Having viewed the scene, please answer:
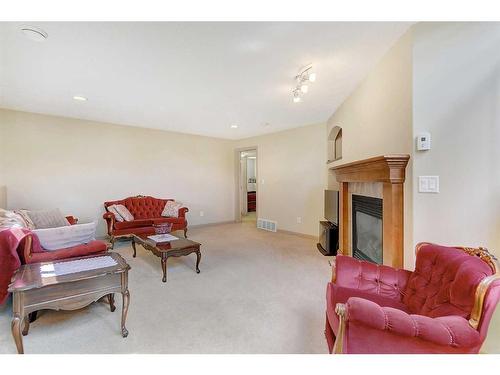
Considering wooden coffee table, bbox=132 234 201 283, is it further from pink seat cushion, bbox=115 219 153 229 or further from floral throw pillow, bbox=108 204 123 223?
floral throw pillow, bbox=108 204 123 223

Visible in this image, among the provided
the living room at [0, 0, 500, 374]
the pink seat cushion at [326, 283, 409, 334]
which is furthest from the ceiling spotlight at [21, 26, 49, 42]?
the pink seat cushion at [326, 283, 409, 334]

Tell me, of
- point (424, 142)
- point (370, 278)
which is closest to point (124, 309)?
point (370, 278)

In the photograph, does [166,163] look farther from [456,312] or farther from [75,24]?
[456,312]

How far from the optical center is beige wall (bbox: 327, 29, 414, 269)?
6.25 ft

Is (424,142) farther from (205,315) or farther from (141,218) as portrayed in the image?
(141,218)

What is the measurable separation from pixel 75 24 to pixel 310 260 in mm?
3669

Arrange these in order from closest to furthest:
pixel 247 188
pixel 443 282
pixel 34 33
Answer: pixel 443 282
pixel 34 33
pixel 247 188

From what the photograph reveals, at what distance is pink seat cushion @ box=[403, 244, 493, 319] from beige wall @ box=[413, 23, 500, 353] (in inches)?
15.6

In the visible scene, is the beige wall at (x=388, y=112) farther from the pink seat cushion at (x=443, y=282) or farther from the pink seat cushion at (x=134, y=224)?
the pink seat cushion at (x=134, y=224)

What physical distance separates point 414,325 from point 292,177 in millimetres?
4424

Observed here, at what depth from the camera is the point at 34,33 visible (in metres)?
1.90
